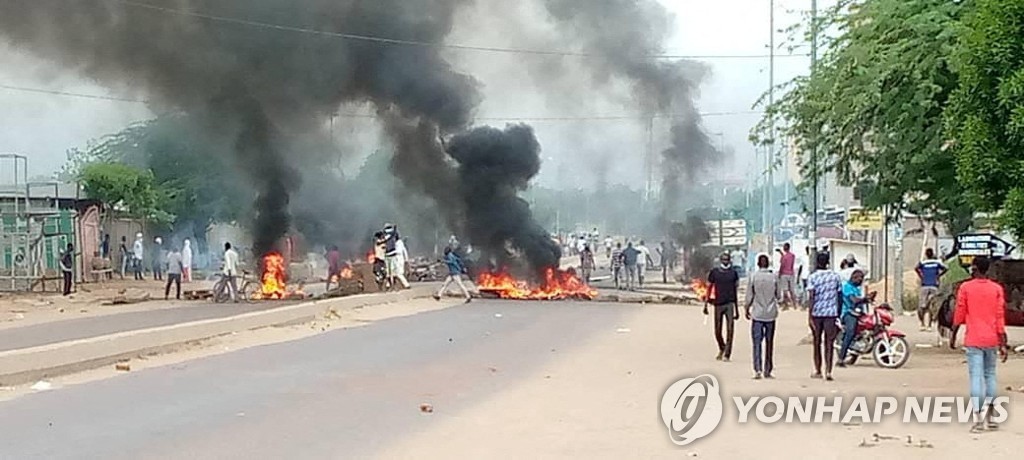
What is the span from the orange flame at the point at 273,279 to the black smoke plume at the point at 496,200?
536 cm

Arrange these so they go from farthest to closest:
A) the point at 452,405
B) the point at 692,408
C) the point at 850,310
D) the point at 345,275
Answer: the point at 345,275
the point at 850,310
the point at 692,408
the point at 452,405

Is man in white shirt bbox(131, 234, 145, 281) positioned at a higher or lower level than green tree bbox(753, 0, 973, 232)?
lower

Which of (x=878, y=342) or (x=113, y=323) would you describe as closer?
(x=878, y=342)

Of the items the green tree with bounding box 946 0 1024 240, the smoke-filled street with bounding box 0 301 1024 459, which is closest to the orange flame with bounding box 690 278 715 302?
the smoke-filled street with bounding box 0 301 1024 459

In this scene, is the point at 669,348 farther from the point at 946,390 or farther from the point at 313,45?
the point at 313,45

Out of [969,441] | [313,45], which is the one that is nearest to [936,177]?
[969,441]

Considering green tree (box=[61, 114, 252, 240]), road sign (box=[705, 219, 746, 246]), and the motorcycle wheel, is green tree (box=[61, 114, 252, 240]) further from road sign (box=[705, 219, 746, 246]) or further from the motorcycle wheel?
the motorcycle wheel

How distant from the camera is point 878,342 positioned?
14.7 metres

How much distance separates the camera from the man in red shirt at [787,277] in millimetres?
27234

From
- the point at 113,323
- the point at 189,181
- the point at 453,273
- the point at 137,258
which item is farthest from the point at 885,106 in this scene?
the point at 189,181

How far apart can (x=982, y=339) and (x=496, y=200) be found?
25.0 m

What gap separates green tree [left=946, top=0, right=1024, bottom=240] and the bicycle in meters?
19.0

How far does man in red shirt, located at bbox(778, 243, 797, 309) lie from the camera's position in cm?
2723

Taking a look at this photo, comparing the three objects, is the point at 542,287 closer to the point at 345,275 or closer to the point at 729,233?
the point at 345,275
